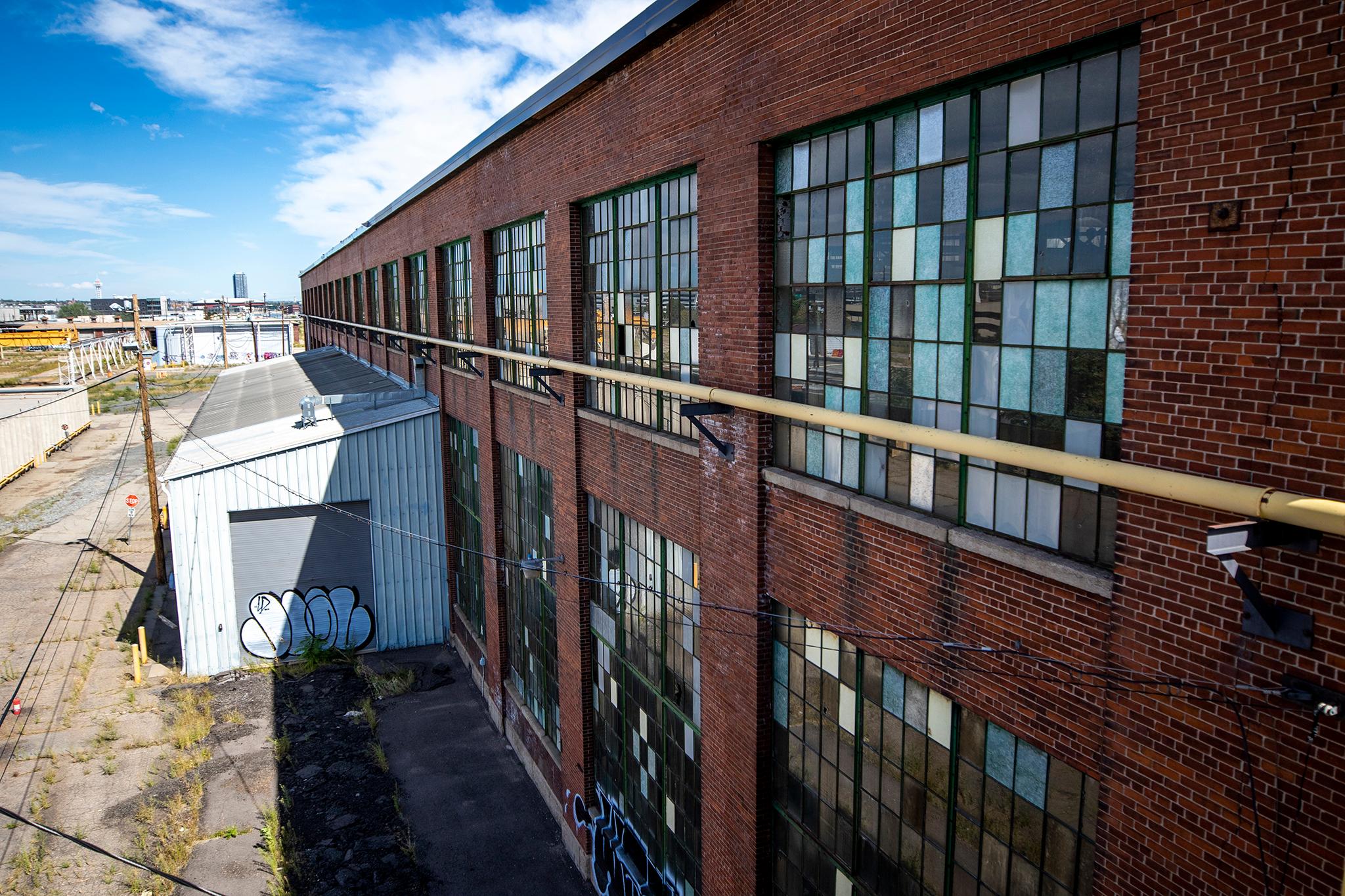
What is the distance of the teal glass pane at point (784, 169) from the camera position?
7699 millimetres

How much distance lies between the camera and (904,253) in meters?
6.38

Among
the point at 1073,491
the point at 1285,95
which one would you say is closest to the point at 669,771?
the point at 1073,491

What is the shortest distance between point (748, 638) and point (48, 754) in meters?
16.7

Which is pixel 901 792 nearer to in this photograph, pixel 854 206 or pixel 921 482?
pixel 921 482

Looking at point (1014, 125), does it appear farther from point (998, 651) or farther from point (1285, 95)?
point (998, 651)

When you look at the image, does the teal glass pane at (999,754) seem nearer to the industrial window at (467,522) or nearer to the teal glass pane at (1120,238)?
the teal glass pane at (1120,238)

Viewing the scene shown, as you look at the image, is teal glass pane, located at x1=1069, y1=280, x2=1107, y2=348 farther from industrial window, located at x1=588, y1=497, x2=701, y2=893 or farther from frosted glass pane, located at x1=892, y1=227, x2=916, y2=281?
industrial window, located at x1=588, y1=497, x2=701, y2=893

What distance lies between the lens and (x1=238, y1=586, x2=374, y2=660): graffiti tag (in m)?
22.0

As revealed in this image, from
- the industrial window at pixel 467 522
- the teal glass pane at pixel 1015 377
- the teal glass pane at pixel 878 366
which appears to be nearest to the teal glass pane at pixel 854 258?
the teal glass pane at pixel 878 366

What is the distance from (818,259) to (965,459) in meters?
2.35

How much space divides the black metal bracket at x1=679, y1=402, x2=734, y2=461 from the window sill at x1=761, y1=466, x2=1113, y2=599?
0.82m

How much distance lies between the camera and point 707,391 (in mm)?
8312

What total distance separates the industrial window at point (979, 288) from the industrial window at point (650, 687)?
351 centimetres

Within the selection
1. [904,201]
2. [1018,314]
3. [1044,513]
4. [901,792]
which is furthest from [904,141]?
[901,792]
